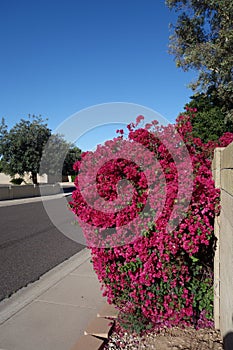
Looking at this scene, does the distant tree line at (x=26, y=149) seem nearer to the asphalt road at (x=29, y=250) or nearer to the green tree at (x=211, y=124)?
the green tree at (x=211, y=124)

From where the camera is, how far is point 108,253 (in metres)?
3.05

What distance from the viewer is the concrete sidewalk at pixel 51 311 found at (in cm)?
314

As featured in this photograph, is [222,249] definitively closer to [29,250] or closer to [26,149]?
[29,250]

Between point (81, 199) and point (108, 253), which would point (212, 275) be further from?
point (81, 199)

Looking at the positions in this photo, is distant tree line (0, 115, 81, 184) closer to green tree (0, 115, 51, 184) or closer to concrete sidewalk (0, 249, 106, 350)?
green tree (0, 115, 51, 184)

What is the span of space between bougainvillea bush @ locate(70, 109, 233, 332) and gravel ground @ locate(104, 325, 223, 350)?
92 mm

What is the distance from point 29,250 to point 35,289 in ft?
9.10

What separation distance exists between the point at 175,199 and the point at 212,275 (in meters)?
0.97

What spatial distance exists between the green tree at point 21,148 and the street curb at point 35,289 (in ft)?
83.6

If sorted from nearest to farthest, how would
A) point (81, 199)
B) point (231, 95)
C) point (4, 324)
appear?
1. point (81, 199)
2. point (4, 324)
3. point (231, 95)

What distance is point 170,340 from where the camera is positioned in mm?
3041

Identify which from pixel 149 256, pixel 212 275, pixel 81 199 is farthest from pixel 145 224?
pixel 212 275

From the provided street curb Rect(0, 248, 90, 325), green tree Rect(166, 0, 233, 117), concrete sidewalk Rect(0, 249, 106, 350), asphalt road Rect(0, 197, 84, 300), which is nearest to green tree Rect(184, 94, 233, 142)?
green tree Rect(166, 0, 233, 117)

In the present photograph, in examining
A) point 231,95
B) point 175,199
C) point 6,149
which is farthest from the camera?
point 6,149
